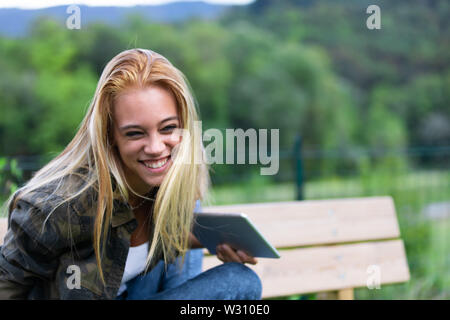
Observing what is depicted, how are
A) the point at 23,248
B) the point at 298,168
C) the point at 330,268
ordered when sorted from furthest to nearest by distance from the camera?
the point at 298,168 < the point at 330,268 < the point at 23,248

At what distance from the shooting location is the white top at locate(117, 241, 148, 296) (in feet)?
6.27

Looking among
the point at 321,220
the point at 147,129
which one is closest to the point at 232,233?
the point at 147,129

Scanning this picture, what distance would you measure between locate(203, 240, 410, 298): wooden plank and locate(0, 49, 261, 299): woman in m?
0.55

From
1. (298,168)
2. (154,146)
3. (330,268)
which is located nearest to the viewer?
(154,146)

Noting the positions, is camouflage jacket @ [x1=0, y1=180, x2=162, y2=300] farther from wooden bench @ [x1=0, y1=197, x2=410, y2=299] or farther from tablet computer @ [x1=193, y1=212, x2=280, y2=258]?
wooden bench @ [x1=0, y1=197, x2=410, y2=299]

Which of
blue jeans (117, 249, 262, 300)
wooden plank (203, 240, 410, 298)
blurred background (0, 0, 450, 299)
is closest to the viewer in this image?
blue jeans (117, 249, 262, 300)

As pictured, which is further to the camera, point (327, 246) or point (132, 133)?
point (327, 246)

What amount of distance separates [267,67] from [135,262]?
97.7ft

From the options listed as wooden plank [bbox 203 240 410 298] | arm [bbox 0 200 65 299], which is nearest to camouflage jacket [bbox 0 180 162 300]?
arm [bbox 0 200 65 299]

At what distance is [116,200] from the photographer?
1.77m

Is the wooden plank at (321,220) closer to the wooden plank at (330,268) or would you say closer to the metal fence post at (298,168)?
the wooden plank at (330,268)

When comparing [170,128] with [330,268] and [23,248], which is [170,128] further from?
[330,268]

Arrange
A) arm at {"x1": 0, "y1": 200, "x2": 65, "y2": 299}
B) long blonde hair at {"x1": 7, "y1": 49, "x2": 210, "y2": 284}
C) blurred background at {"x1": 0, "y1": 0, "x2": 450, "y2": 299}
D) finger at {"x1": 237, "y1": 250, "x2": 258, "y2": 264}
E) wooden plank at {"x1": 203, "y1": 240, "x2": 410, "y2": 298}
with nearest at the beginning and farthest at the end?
arm at {"x1": 0, "y1": 200, "x2": 65, "y2": 299}, long blonde hair at {"x1": 7, "y1": 49, "x2": 210, "y2": 284}, finger at {"x1": 237, "y1": 250, "x2": 258, "y2": 264}, wooden plank at {"x1": 203, "y1": 240, "x2": 410, "y2": 298}, blurred background at {"x1": 0, "y1": 0, "x2": 450, "y2": 299}
